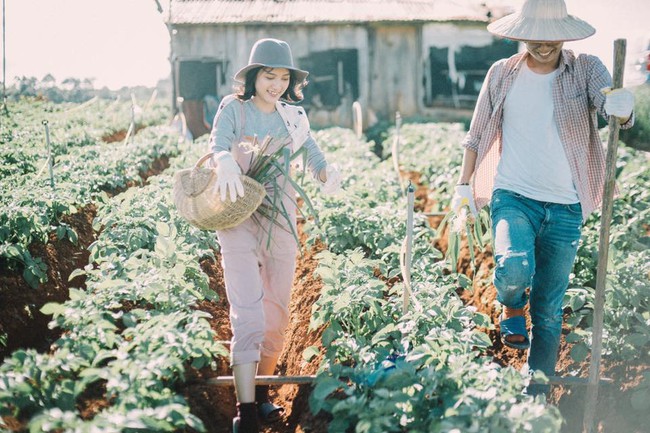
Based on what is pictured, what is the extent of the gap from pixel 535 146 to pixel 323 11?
13.9 meters

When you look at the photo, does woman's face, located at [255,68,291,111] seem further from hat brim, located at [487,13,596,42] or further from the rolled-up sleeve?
hat brim, located at [487,13,596,42]

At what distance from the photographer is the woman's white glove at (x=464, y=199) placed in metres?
3.47

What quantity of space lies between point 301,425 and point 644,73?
11.7 metres

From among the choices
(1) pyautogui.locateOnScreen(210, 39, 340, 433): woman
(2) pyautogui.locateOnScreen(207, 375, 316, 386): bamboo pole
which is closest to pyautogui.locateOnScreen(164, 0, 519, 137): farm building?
(1) pyautogui.locateOnScreen(210, 39, 340, 433): woman

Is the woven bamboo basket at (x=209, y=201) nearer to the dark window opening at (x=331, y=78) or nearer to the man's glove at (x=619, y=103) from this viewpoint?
the man's glove at (x=619, y=103)

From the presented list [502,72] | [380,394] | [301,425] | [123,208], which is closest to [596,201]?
[502,72]

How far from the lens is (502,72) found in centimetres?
329

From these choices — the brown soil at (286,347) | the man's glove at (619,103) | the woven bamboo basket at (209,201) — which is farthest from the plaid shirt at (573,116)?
the woven bamboo basket at (209,201)

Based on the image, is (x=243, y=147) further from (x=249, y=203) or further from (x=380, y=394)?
(x=380, y=394)

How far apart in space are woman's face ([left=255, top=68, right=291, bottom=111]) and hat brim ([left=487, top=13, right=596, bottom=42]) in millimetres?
1095

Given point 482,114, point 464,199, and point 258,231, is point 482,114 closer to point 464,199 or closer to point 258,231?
point 464,199

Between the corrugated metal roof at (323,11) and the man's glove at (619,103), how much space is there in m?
13.4

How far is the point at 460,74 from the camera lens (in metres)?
16.1

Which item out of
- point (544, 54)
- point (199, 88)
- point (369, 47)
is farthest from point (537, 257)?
point (199, 88)
